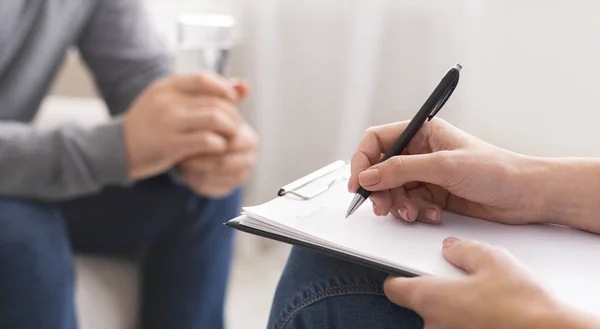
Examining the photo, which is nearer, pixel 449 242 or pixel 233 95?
pixel 449 242

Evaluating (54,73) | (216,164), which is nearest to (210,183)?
(216,164)

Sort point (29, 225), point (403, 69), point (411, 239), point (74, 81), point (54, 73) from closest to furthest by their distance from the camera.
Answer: point (411, 239) → point (29, 225) → point (54, 73) → point (403, 69) → point (74, 81)

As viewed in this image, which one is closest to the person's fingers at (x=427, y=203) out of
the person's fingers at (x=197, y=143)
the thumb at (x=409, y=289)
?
the thumb at (x=409, y=289)

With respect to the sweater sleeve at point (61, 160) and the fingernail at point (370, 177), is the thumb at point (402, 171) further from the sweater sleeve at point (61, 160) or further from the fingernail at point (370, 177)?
the sweater sleeve at point (61, 160)

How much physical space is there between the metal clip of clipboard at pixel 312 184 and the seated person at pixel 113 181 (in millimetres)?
354

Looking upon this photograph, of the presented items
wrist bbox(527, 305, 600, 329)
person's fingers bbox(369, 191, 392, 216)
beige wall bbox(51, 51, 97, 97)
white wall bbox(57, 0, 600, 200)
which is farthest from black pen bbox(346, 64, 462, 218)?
beige wall bbox(51, 51, 97, 97)

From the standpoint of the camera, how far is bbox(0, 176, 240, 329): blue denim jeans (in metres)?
0.88

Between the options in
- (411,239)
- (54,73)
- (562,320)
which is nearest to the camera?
(562,320)

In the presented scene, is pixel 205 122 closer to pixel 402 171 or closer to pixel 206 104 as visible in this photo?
pixel 206 104

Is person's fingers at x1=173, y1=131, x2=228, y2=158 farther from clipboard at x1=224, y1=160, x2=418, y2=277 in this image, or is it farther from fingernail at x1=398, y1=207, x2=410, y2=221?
fingernail at x1=398, y1=207, x2=410, y2=221

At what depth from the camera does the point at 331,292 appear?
563 mm

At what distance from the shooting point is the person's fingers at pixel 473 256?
1.51 feet

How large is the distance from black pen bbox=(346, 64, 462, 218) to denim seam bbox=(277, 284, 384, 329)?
6cm

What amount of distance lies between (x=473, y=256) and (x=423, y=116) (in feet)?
0.48
